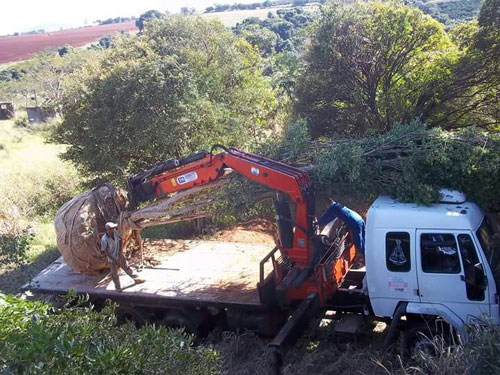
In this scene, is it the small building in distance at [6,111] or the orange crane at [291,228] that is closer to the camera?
the orange crane at [291,228]

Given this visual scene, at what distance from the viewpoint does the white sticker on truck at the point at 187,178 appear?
8.70 m

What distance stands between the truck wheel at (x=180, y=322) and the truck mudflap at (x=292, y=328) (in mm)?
1716

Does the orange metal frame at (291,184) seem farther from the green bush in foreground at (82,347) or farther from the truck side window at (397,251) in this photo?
the green bush in foreground at (82,347)

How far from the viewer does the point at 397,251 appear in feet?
23.0

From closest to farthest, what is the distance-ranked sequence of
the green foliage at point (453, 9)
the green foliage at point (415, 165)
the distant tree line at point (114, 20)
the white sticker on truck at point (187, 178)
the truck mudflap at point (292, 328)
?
the truck mudflap at point (292, 328) < the green foliage at point (415, 165) < the white sticker on truck at point (187, 178) < the green foliage at point (453, 9) < the distant tree line at point (114, 20)

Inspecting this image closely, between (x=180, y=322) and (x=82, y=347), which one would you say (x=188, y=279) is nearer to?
(x=180, y=322)

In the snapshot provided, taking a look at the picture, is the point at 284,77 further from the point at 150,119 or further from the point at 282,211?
the point at 282,211

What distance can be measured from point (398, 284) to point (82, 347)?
4.36m

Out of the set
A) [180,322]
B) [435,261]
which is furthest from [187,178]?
[435,261]

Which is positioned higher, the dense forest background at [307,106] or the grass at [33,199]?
the dense forest background at [307,106]

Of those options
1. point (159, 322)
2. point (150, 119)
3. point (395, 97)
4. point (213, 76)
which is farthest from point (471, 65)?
point (159, 322)

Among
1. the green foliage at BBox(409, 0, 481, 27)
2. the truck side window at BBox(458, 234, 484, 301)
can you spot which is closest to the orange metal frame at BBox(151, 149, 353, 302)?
the truck side window at BBox(458, 234, 484, 301)

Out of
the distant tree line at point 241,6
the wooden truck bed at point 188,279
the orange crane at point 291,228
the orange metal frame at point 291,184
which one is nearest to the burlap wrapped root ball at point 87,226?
the wooden truck bed at point 188,279

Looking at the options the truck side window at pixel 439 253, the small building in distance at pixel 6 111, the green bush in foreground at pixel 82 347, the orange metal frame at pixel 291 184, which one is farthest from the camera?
the small building in distance at pixel 6 111
